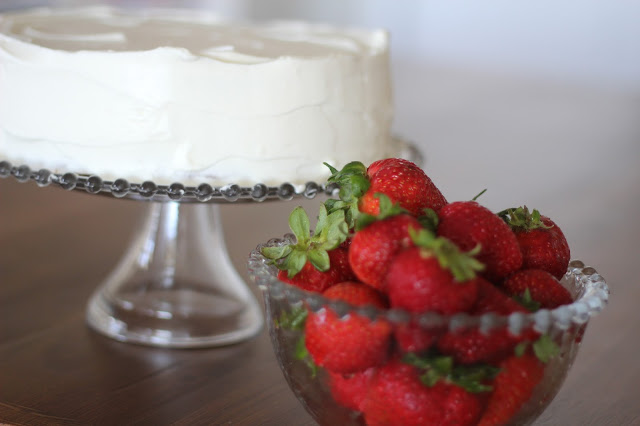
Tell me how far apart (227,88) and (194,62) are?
0.05 metres

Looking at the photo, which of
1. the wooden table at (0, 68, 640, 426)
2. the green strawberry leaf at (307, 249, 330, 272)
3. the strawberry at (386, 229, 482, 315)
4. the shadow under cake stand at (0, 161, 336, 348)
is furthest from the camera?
the shadow under cake stand at (0, 161, 336, 348)

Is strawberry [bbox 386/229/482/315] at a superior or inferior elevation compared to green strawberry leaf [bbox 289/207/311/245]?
superior

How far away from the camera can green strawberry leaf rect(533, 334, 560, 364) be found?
0.69 m

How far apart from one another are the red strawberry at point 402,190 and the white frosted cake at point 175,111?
29 centimetres

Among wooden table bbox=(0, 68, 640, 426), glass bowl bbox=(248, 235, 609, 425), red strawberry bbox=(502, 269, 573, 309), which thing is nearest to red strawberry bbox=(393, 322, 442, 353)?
glass bowl bbox=(248, 235, 609, 425)

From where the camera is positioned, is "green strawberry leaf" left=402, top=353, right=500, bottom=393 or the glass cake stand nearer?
"green strawberry leaf" left=402, top=353, right=500, bottom=393

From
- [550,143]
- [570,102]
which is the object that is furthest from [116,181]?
[570,102]

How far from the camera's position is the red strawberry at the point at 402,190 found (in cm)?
76

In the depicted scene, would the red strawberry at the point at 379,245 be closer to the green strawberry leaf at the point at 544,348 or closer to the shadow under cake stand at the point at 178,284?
the green strawberry leaf at the point at 544,348

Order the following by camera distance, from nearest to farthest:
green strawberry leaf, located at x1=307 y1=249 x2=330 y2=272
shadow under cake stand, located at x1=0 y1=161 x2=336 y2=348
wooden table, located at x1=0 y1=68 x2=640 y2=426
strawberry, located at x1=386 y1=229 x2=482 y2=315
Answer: strawberry, located at x1=386 y1=229 x2=482 y2=315 < green strawberry leaf, located at x1=307 y1=249 x2=330 y2=272 < wooden table, located at x1=0 y1=68 x2=640 y2=426 < shadow under cake stand, located at x1=0 y1=161 x2=336 y2=348

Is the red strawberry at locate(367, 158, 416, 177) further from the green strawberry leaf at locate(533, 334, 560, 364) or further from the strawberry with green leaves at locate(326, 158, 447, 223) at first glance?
the green strawberry leaf at locate(533, 334, 560, 364)

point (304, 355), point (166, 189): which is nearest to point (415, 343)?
point (304, 355)

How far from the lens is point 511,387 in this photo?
0.69 metres

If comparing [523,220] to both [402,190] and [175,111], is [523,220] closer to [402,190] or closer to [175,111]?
[402,190]
